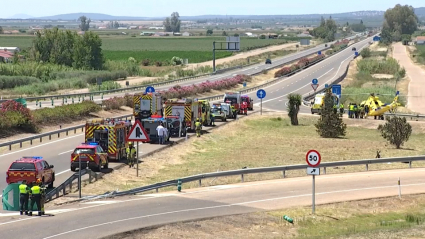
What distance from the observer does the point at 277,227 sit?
24.3 metres

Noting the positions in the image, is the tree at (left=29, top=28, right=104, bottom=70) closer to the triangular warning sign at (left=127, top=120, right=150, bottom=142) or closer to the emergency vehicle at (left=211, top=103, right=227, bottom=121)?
the emergency vehicle at (left=211, top=103, right=227, bottom=121)

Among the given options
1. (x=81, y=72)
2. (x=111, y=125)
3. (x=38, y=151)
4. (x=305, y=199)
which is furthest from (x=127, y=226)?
(x=81, y=72)

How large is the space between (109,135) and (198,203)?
9902mm

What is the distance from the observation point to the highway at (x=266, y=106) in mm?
35781

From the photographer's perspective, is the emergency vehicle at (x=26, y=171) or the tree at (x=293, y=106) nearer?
the emergency vehicle at (x=26, y=171)

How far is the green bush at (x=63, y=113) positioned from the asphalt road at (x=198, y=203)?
22707mm

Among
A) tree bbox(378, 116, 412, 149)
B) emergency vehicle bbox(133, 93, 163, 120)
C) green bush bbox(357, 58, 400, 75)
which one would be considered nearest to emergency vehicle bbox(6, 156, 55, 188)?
emergency vehicle bbox(133, 93, 163, 120)

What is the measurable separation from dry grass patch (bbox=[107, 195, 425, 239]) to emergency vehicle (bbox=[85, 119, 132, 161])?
12.0 m

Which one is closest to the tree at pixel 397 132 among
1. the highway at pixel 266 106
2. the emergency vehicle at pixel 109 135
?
the highway at pixel 266 106

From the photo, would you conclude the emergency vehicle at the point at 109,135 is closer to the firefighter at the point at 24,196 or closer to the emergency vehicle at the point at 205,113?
the firefighter at the point at 24,196

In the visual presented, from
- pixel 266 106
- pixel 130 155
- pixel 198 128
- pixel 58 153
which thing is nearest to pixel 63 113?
pixel 198 128

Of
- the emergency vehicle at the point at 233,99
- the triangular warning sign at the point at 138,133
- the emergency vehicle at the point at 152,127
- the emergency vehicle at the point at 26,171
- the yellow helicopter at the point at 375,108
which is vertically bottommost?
the yellow helicopter at the point at 375,108

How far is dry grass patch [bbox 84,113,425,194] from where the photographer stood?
34438 mm

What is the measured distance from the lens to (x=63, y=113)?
2185 inches
